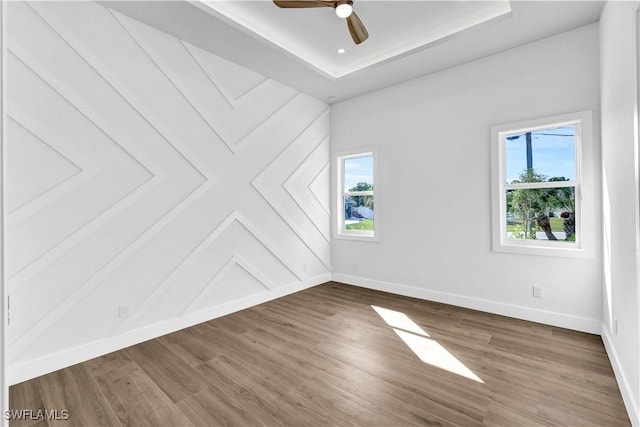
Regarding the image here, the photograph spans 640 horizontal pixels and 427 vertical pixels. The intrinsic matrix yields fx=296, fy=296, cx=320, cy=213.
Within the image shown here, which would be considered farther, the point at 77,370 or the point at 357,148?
the point at 357,148

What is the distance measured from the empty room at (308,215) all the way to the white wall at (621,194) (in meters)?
0.03

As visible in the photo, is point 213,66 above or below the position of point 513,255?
above

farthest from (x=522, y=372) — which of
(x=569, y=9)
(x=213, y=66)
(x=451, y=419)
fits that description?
(x=213, y=66)

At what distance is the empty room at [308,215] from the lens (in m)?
1.95

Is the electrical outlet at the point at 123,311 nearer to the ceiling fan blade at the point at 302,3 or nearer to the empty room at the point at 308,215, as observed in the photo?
the empty room at the point at 308,215

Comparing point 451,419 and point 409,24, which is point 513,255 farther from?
point 409,24

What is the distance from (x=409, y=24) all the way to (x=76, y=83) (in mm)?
3140

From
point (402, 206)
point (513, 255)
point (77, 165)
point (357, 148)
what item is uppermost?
point (357, 148)

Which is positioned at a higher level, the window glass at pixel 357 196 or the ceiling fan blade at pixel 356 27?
the ceiling fan blade at pixel 356 27

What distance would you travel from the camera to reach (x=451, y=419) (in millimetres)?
1734

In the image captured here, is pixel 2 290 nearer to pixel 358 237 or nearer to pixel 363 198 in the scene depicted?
pixel 358 237

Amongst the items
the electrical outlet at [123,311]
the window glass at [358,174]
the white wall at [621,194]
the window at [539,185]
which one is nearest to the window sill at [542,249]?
the window at [539,185]

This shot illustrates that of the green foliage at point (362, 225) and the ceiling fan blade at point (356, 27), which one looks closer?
A: the ceiling fan blade at point (356, 27)

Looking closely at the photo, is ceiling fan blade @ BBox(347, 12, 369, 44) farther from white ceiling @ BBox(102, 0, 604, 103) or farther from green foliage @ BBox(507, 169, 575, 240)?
green foliage @ BBox(507, 169, 575, 240)
